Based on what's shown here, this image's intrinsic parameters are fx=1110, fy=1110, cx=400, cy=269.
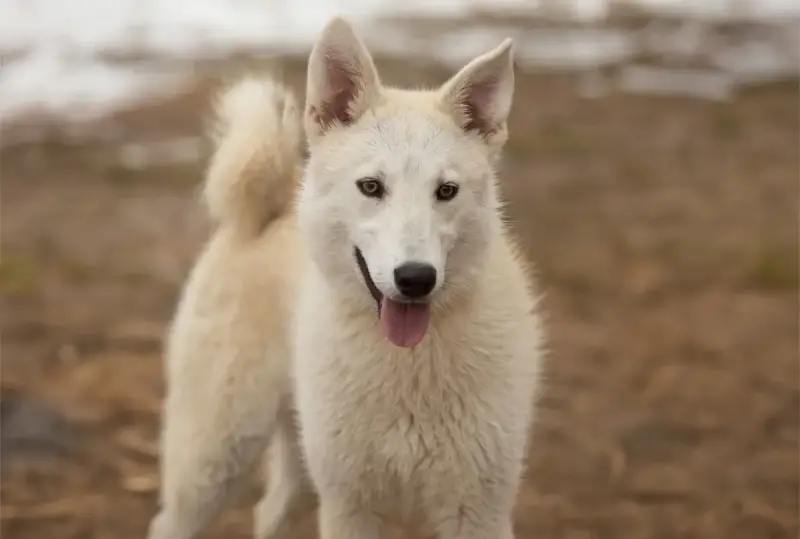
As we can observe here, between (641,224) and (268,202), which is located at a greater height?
(268,202)

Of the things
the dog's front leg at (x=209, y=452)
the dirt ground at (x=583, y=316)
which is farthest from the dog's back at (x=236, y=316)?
the dirt ground at (x=583, y=316)

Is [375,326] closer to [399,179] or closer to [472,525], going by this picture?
[399,179]

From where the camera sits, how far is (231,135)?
142 inches

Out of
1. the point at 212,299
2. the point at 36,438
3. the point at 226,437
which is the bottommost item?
the point at 36,438

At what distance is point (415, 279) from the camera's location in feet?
8.18

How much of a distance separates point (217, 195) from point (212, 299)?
0.33 m

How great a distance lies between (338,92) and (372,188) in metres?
0.35

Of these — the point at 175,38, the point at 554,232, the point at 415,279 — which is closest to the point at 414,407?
the point at 415,279

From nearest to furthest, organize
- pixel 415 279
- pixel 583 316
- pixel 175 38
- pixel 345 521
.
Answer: pixel 415 279 < pixel 345 521 < pixel 583 316 < pixel 175 38

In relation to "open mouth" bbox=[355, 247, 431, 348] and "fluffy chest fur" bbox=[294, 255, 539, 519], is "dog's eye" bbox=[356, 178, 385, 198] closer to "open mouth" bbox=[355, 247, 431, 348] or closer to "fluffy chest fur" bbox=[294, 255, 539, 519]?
"open mouth" bbox=[355, 247, 431, 348]

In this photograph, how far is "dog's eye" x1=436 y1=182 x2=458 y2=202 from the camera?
105 inches

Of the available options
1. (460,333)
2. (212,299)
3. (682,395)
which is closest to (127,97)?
(682,395)

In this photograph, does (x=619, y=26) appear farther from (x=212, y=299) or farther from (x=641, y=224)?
(x=212, y=299)

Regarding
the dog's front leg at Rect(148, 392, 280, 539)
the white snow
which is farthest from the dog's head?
the white snow
